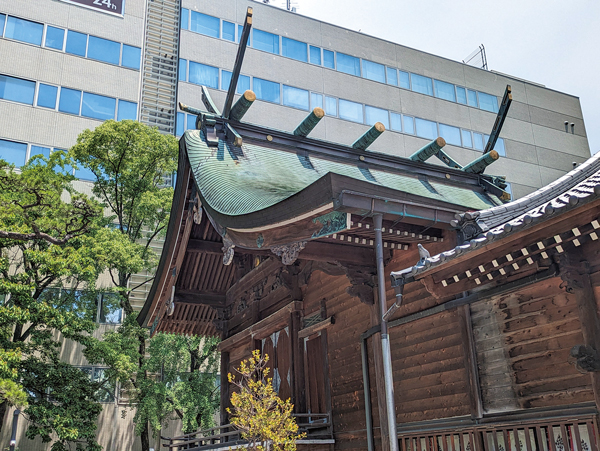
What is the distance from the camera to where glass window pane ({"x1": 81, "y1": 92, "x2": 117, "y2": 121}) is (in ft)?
82.2

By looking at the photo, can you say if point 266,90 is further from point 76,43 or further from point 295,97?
point 76,43

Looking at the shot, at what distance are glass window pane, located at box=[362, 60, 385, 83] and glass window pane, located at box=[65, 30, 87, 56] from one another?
14465 mm

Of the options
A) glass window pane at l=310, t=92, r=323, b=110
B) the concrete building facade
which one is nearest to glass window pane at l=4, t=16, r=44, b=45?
the concrete building facade

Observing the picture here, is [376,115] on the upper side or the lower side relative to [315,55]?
lower

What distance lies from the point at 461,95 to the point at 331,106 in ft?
28.9

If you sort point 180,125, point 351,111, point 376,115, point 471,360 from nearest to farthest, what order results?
point 471,360
point 180,125
point 351,111
point 376,115

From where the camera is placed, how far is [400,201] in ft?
21.8

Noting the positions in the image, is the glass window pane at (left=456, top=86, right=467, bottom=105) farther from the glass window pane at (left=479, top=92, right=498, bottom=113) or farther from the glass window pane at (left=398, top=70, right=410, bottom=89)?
the glass window pane at (left=398, top=70, right=410, bottom=89)

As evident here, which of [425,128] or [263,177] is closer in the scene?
[263,177]

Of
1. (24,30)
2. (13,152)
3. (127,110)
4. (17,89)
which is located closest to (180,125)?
(127,110)

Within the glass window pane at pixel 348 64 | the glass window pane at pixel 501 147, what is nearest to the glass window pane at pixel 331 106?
the glass window pane at pixel 348 64

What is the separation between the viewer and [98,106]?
25266 mm

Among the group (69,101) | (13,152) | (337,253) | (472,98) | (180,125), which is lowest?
(337,253)

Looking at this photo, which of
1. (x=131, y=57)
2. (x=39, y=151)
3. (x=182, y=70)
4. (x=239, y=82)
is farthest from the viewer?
(x=239, y=82)
